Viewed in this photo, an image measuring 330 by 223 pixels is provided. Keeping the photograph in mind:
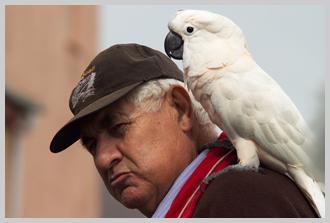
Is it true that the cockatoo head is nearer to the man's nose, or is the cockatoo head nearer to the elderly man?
the elderly man

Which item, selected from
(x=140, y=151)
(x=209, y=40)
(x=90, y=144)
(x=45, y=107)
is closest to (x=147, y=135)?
(x=140, y=151)

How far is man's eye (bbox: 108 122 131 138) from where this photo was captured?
2.54 m

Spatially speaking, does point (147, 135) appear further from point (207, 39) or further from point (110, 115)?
point (207, 39)

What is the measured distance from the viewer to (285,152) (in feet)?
8.36

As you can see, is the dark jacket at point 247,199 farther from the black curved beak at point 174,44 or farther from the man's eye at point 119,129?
the black curved beak at point 174,44

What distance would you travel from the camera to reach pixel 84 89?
102 inches

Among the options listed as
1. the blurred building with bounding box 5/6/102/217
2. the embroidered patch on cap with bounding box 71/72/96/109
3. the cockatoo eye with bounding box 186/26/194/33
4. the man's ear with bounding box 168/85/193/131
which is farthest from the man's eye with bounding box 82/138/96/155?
the blurred building with bounding box 5/6/102/217

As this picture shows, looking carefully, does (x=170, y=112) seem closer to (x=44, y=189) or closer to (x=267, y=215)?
(x=267, y=215)

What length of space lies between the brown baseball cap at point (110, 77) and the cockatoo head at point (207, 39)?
10 cm

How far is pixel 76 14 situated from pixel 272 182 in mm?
8425

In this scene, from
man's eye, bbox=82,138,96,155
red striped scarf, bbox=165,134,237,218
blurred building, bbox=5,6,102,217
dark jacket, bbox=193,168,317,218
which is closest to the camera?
dark jacket, bbox=193,168,317,218

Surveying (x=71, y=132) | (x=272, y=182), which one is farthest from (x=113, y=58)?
(x=272, y=182)

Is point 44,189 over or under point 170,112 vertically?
under

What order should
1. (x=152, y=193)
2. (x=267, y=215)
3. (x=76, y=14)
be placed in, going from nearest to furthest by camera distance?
(x=267, y=215) < (x=152, y=193) < (x=76, y=14)
